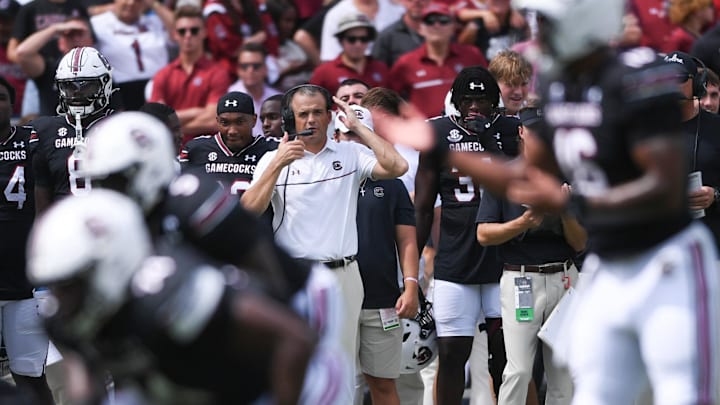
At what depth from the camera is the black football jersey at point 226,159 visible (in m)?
8.13

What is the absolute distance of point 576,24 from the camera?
4.89m

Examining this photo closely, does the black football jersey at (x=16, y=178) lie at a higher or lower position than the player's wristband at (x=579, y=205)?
higher

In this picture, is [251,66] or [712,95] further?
[251,66]

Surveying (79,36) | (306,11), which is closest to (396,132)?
(79,36)

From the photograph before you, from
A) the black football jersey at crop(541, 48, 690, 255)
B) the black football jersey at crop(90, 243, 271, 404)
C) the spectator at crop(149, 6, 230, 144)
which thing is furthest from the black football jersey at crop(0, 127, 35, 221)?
the black football jersey at crop(541, 48, 690, 255)

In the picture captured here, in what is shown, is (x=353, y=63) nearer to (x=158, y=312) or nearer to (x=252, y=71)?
(x=252, y=71)

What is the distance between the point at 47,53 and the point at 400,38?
268cm

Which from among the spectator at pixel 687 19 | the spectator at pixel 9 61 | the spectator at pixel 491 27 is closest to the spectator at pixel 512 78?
the spectator at pixel 491 27

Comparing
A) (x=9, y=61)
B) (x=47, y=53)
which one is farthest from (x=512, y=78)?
(x=9, y=61)

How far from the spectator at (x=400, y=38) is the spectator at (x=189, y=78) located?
127 cm

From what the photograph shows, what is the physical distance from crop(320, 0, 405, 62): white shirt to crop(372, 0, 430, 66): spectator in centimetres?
10

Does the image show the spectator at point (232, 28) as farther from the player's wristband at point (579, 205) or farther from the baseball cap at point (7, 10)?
the player's wristband at point (579, 205)

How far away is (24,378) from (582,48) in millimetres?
Result: 4269

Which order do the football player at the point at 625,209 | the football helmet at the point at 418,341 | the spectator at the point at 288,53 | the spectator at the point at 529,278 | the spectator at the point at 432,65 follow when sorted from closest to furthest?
1. the football player at the point at 625,209
2. the spectator at the point at 529,278
3. the football helmet at the point at 418,341
4. the spectator at the point at 432,65
5. the spectator at the point at 288,53
